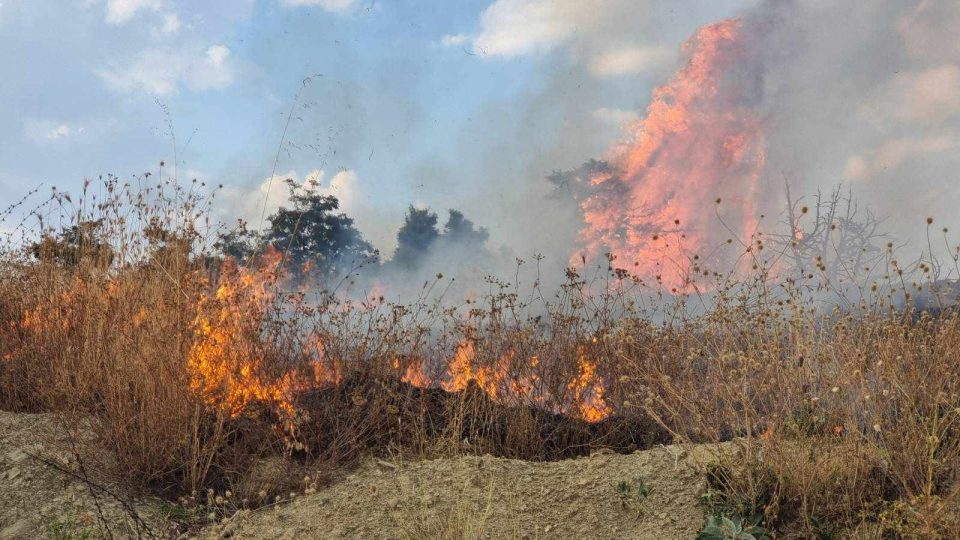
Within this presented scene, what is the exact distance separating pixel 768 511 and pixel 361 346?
3444 mm

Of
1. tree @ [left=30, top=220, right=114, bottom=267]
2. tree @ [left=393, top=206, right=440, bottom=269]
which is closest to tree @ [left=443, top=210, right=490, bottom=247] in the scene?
tree @ [left=393, top=206, right=440, bottom=269]

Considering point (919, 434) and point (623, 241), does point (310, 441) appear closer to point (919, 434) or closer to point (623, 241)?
point (919, 434)

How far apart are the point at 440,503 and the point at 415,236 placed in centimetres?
1459

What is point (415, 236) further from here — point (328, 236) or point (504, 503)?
point (504, 503)

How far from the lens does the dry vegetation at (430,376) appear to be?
4.09 meters

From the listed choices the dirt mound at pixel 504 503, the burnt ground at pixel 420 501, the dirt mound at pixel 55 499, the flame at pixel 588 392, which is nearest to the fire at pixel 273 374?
the flame at pixel 588 392

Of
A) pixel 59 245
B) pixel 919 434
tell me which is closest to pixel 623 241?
pixel 59 245

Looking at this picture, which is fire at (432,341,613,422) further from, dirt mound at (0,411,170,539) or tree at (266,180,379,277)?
tree at (266,180,379,277)

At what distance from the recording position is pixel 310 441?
17.6ft

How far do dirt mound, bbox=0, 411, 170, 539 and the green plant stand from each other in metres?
2.86

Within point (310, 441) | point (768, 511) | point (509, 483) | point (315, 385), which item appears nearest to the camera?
point (768, 511)

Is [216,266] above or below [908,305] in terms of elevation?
above

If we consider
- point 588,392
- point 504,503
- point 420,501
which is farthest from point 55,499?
point 588,392

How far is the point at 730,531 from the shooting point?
120 inches
